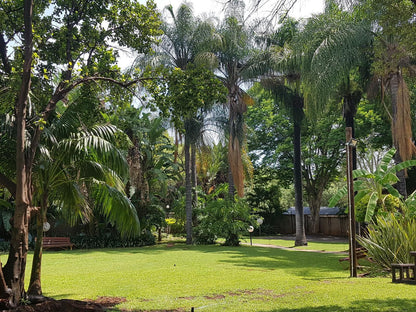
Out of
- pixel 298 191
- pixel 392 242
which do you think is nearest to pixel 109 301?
pixel 392 242

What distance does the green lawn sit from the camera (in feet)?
23.4

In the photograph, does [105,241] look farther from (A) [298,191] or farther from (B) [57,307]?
(B) [57,307]

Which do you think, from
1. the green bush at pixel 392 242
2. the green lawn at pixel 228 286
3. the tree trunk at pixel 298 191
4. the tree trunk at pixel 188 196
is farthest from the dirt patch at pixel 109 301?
the tree trunk at pixel 298 191

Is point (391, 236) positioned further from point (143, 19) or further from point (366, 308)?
point (143, 19)

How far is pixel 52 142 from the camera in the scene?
7.98m

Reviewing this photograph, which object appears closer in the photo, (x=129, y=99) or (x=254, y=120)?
(x=129, y=99)

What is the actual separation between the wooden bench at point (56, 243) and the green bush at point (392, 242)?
15303 millimetres

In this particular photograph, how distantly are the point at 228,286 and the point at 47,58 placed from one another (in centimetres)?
604

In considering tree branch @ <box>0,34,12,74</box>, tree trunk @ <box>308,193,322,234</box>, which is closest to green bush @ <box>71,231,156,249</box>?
tree trunk @ <box>308,193,322,234</box>

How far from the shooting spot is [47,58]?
7.89m

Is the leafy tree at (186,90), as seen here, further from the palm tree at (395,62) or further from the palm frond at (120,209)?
the palm tree at (395,62)

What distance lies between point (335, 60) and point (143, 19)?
10.5 meters

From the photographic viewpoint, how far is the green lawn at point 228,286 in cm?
714

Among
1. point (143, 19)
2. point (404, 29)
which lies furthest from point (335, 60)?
point (143, 19)
